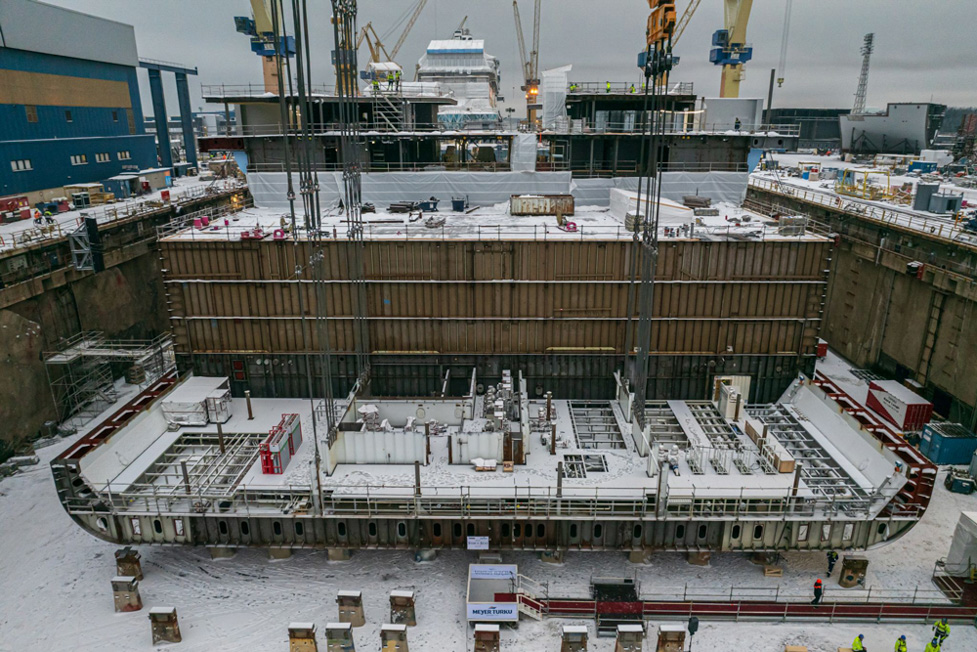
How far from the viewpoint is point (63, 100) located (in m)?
42.5

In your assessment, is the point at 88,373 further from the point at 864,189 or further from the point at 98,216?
the point at 864,189

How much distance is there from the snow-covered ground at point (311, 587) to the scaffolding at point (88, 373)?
7592mm

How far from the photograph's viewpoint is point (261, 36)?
42906mm

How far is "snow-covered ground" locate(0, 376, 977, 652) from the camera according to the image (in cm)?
1577

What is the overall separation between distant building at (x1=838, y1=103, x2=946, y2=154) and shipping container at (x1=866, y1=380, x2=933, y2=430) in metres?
67.5

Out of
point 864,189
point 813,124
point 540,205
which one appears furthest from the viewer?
point 813,124

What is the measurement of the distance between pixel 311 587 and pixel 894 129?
9335 centimetres

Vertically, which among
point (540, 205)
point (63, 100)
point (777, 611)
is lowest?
point (777, 611)

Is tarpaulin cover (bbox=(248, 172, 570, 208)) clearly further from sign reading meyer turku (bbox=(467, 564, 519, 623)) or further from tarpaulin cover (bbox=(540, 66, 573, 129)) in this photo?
sign reading meyer turku (bbox=(467, 564, 519, 623))

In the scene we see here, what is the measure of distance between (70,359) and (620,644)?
25.9 m

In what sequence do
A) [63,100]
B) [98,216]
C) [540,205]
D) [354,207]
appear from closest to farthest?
[354,207]
[540,205]
[98,216]
[63,100]

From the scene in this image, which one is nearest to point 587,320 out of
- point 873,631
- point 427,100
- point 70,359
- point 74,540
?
point 873,631

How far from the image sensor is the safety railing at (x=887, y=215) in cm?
2797

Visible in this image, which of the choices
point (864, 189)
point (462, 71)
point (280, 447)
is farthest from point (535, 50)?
point (280, 447)
